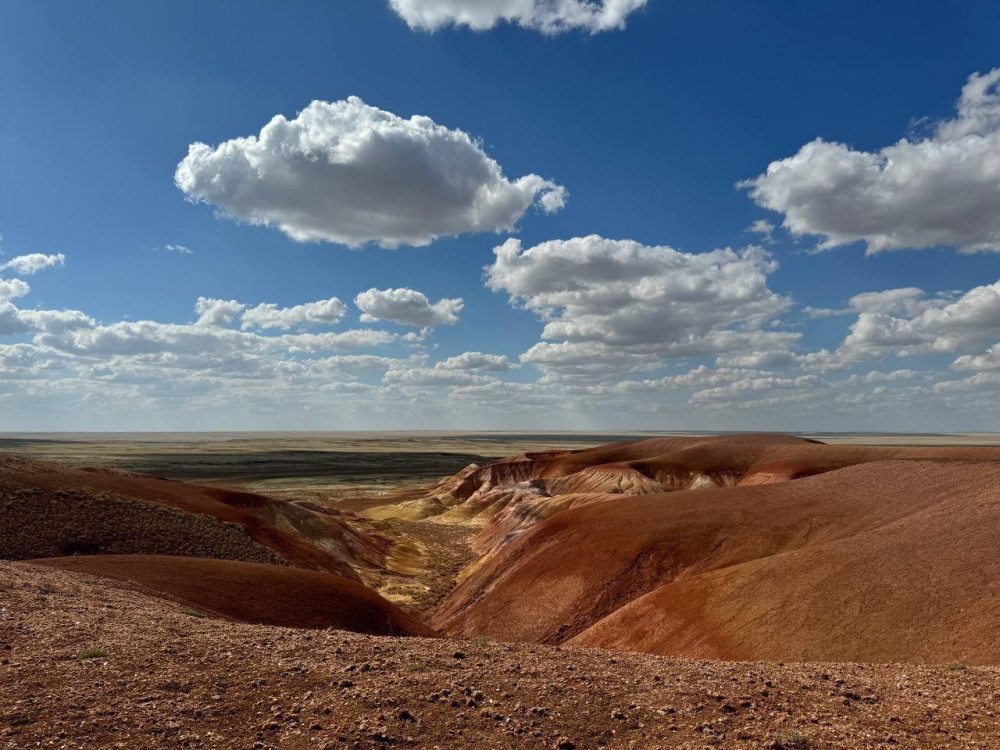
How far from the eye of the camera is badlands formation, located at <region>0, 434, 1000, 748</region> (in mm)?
10141

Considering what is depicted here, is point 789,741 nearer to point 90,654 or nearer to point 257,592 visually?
point 90,654

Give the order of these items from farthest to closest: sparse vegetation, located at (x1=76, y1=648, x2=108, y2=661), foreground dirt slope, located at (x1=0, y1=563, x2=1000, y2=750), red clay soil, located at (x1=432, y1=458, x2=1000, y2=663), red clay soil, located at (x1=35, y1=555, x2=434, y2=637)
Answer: red clay soil, located at (x1=35, y1=555, x2=434, y2=637), red clay soil, located at (x1=432, y1=458, x2=1000, y2=663), sparse vegetation, located at (x1=76, y1=648, x2=108, y2=661), foreground dirt slope, located at (x1=0, y1=563, x2=1000, y2=750)

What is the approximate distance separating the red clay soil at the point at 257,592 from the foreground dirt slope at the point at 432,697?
10.4 meters

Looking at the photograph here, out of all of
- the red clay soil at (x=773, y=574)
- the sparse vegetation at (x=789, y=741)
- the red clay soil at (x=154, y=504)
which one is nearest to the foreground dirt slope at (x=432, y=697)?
the sparse vegetation at (x=789, y=741)

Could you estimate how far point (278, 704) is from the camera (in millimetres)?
10648

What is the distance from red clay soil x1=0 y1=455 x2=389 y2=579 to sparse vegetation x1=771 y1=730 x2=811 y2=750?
3522 centimetres

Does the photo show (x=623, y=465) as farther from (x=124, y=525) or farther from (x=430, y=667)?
(x=430, y=667)

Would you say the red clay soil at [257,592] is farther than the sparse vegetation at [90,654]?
Yes

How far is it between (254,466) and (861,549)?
170754mm

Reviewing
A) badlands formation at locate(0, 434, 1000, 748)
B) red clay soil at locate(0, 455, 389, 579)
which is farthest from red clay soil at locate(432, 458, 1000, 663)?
red clay soil at locate(0, 455, 389, 579)

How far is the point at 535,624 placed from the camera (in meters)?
33.1

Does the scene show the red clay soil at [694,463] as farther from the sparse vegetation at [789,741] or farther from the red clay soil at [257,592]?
the sparse vegetation at [789,741]

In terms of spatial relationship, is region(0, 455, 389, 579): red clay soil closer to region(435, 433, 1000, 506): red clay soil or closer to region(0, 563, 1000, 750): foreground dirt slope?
region(0, 563, 1000, 750): foreground dirt slope

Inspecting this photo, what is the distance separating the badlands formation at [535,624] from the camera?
10.1 m
